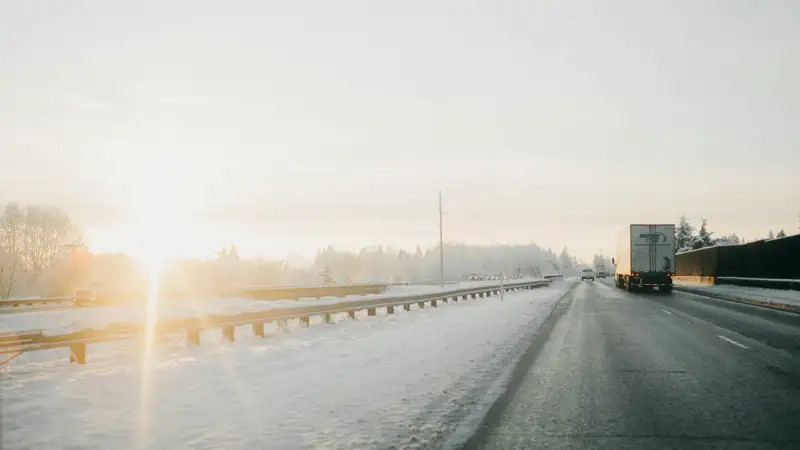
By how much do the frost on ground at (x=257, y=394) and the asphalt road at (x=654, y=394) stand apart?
0.71m

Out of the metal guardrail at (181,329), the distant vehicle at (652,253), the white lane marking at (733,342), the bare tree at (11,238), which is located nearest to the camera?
the metal guardrail at (181,329)

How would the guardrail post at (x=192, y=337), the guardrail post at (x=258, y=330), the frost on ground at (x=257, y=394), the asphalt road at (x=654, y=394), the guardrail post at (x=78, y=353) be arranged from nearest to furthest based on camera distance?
the asphalt road at (x=654, y=394) < the frost on ground at (x=257, y=394) < the guardrail post at (x=78, y=353) < the guardrail post at (x=192, y=337) < the guardrail post at (x=258, y=330)

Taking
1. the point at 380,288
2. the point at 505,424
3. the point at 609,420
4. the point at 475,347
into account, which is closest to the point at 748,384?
the point at 609,420

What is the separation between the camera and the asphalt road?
243 inches

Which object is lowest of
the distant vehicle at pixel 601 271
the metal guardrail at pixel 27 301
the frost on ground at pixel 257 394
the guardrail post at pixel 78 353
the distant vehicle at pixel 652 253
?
the distant vehicle at pixel 601 271

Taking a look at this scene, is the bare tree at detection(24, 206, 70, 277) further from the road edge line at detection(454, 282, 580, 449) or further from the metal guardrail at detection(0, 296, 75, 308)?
the road edge line at detection(454, 282, 580, 449)

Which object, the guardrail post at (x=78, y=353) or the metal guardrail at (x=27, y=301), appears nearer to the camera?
the guardrail post at (x=78, y=353)

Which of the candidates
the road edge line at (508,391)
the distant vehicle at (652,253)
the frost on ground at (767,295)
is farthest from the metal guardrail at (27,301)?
the frost on ground at (767,295)

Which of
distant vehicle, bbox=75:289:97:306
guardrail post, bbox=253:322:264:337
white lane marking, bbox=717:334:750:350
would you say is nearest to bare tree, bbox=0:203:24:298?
distant vehicle, bbox=75:289:97:306

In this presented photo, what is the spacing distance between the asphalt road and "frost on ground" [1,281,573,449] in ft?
2.34

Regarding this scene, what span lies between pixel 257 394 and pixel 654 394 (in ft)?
17.4

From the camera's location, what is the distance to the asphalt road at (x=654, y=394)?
618 cm

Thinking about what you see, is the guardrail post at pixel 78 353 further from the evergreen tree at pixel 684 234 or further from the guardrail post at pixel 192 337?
the evergreen tree at pixel 684 234

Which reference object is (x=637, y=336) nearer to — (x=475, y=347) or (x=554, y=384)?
(x=475, y=347)
